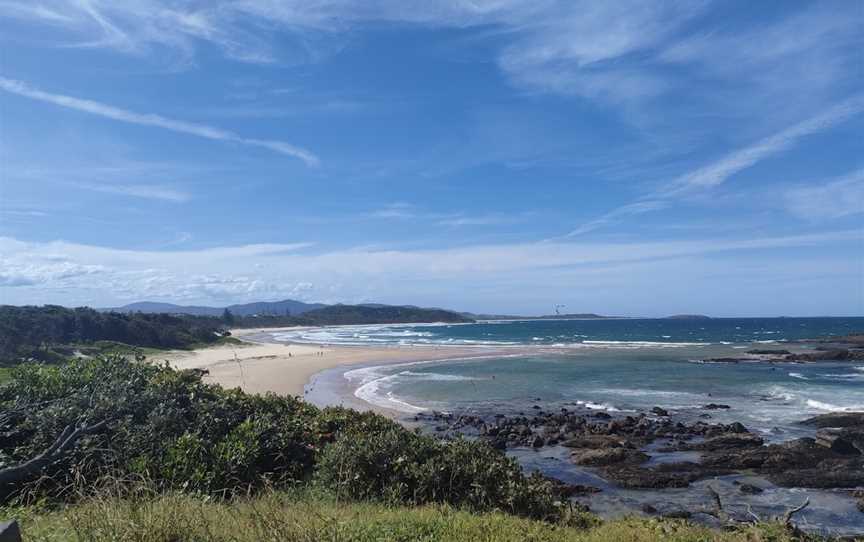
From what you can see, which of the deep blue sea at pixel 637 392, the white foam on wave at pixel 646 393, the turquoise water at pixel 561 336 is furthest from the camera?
the turquoise water at pixel 561 336

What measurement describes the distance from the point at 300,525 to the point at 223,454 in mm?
3409

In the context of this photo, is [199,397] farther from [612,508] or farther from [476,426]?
[476,426]

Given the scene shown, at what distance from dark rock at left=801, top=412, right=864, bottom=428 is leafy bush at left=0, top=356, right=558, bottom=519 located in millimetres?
17214

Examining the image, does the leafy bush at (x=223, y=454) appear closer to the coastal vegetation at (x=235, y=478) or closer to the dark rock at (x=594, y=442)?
the coastal vegetation at (x=235, y=478)

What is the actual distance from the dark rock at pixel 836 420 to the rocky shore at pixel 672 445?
3 centimetres

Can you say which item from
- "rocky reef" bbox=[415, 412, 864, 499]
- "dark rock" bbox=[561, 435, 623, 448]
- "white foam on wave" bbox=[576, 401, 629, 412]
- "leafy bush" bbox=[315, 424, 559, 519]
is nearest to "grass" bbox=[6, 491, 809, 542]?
"leafy bush" bbox=[315, 424, 559, 519]

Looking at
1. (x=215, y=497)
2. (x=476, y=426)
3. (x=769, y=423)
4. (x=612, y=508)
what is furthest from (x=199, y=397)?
(x=769, y=423)

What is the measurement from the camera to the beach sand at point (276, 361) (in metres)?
29.7

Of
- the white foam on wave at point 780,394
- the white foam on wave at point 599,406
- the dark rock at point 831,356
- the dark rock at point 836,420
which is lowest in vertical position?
the white foam on wave at point 599,406

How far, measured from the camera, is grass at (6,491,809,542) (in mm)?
4371

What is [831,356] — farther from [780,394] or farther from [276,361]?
[276,361]

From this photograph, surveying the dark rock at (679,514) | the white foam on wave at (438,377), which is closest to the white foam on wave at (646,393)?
the white foam on wave at (438,377)

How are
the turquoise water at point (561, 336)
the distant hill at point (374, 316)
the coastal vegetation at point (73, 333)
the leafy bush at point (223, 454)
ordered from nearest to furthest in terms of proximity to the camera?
the leafy bush at point (223, 454), the coastal vegetation at point (73, 333), the turquoise water at point (561, 336), the distant hill at point (374, 316)

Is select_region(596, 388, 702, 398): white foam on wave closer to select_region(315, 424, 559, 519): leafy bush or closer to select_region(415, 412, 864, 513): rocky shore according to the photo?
select_region(415, 412, 864, 513): rocky shore
